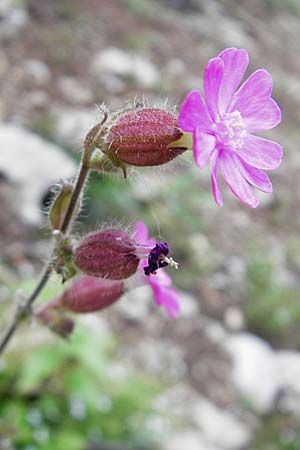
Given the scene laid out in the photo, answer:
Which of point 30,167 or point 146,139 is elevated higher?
point 30,167

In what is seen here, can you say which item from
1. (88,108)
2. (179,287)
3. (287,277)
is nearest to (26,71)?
(88,108)

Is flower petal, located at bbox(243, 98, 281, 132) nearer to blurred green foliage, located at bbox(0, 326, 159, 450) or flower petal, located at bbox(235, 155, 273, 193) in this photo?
flower petal, located at bbox(235, 155, 273, 193)

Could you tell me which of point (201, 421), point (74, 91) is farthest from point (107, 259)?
point (74, 91)

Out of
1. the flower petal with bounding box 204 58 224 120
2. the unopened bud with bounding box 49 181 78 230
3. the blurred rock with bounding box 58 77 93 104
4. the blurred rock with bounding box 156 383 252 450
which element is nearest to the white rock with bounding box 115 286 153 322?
the blurred rock with bounding box 156 383 252 450

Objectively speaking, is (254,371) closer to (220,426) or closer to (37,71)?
(220,426)

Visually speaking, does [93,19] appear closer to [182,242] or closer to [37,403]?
[182,242]

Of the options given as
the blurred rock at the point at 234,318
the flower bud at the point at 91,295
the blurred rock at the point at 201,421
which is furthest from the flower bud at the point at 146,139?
the blurred rock at the point at 234,318

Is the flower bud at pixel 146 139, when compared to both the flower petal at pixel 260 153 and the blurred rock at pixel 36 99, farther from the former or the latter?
the blurred rock at pixel 36 99
